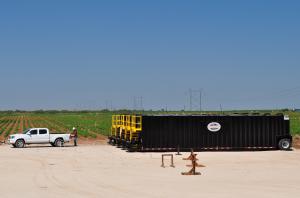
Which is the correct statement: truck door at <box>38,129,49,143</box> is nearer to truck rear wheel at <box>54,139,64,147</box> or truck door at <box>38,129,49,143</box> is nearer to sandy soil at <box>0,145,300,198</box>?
truck rear wheel at <box>54,139,64,147</box>

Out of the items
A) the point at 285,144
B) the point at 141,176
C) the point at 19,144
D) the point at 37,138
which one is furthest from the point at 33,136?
the point at 141,176

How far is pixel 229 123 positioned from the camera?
42.4 meters

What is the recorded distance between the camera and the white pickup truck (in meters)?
45.9

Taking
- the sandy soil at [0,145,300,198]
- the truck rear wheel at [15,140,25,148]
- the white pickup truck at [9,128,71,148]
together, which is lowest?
the sandy soil at [0,145,300,198]

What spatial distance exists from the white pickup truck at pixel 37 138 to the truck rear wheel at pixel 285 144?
15743mm

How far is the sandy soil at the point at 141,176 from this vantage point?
21.1 metres

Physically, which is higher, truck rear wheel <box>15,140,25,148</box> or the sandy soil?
truck rear wheel <box>15,140,25,148</box>

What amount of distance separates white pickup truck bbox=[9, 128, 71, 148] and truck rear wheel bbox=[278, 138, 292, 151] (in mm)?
15743

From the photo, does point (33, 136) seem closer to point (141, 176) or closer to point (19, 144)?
point (19, 144)

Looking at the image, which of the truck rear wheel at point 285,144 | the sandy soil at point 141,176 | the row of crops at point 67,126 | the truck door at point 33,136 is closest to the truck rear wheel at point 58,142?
the truck door at point 33,136

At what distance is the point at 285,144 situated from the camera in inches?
1666

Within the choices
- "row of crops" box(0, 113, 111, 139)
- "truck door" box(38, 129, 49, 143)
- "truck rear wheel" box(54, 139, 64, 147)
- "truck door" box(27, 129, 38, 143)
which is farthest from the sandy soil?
"row of crops" box(0, 113, 111, 139)

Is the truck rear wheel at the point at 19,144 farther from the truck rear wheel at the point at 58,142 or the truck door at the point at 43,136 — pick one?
the truck rear wheel at the point at 58,142

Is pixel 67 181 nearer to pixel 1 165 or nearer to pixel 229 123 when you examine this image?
pixel 1 165
